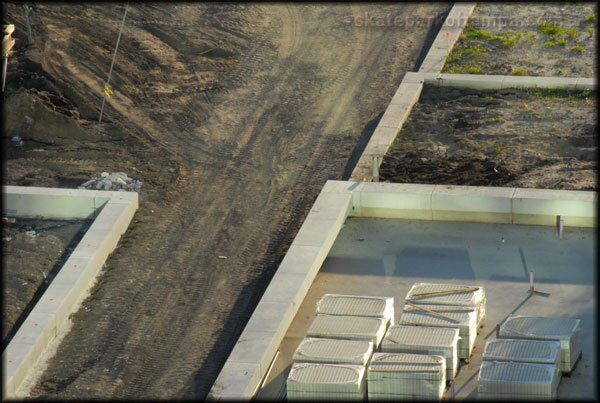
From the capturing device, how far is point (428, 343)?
1775 cm

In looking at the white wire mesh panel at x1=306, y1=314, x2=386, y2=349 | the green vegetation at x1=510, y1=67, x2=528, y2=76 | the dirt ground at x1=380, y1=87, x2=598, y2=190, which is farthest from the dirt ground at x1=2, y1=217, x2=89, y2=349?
the green vegetation at x1=510, y1=67, x2=528, y2=76

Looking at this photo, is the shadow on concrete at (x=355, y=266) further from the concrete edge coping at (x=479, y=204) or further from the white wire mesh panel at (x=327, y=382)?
the white wire mesh panel at (x=327, y=382)

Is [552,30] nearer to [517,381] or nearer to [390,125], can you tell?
[390,125]

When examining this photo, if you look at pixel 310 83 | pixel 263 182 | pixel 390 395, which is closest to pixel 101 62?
pixel 310 83

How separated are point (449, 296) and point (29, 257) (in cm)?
669

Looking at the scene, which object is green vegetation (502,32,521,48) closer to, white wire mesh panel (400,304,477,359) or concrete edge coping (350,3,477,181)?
concrete edge coping (350,3,477,181)

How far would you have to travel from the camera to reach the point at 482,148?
25.1 metres

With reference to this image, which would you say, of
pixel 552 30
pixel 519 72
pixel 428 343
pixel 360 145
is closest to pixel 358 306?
pixel 428 343

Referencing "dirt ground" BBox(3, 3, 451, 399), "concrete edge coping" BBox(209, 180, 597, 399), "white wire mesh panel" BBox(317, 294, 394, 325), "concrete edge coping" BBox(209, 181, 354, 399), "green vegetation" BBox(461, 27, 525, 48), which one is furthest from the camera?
"green vegetation" BBox(461, 27, 525, 48)

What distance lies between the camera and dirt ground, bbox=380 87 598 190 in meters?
23.9

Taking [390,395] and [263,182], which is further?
[263,182]

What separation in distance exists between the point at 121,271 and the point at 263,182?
3803 millimetres

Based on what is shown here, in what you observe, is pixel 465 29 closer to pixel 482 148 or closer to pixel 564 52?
pixel 564 52

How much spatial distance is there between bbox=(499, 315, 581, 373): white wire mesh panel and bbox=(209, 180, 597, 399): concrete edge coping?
3.20 m
